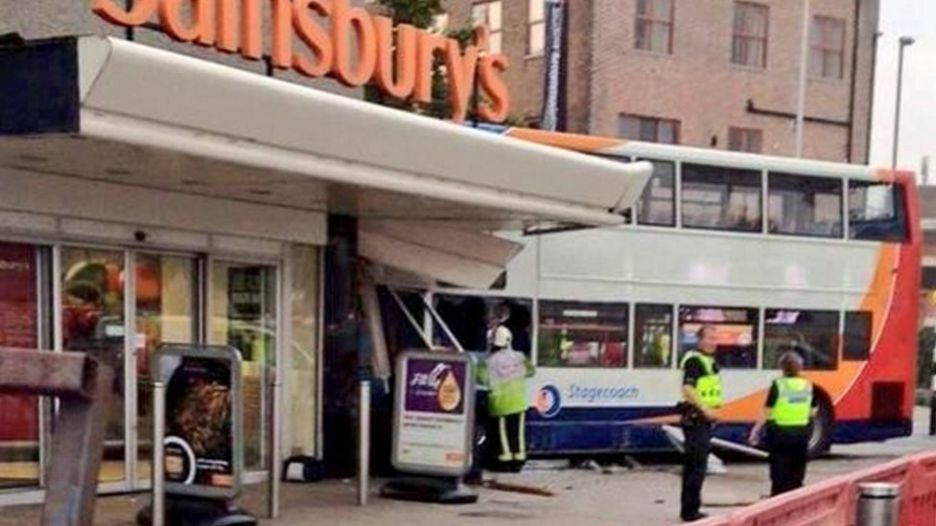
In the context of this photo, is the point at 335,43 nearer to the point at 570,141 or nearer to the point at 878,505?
the point at 570,141

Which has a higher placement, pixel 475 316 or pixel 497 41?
pixel 497 41

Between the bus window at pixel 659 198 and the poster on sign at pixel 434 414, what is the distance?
504 centimetres

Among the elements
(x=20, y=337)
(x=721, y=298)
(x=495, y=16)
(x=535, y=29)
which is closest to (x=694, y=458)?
(x=20, y=337)

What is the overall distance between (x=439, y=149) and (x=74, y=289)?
321 centimetres

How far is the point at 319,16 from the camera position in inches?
482

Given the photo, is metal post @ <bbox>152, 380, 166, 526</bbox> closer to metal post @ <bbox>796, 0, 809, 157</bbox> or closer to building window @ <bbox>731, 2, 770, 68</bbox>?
metal post @ <bbox>796, 0, 809, 157</bbox>

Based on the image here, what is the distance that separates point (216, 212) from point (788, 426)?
209 inches

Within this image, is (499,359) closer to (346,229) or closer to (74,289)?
(346,229)

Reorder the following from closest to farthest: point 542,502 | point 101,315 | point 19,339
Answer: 1. point 19,339
2. point 101,315
3. point 542,502

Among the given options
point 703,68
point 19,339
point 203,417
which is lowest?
point 203,417

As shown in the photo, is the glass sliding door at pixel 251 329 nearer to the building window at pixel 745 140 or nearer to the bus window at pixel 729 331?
the bus window at pixel 729 331

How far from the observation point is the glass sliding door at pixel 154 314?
35.2 ft

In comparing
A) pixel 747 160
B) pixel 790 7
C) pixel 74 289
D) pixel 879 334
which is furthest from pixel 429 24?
pixel 790 7

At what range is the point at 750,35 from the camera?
35.0m
